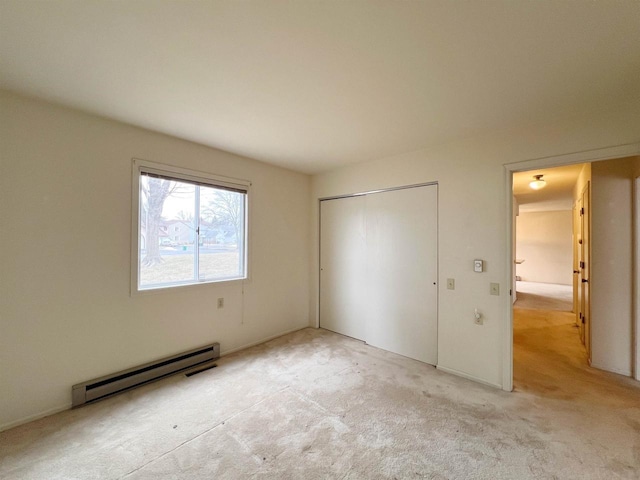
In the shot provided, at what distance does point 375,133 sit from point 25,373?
360 centimetres

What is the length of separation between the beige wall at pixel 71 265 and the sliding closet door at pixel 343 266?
5.79ft

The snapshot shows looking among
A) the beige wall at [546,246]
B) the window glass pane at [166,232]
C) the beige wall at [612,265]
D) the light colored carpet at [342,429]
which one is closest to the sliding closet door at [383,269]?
the light colored carpet at [342,429]

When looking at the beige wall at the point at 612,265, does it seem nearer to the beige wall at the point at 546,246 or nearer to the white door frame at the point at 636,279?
the white door frame at the point at 636,279

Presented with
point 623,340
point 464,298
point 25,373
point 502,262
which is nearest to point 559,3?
point 502,262

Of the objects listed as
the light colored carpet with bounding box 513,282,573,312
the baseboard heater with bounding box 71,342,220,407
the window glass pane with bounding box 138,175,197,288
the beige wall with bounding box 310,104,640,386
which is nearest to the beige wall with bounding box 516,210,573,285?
the light colored carpet with bounding box 513,282,573,312

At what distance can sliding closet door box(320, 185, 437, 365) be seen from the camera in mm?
3025

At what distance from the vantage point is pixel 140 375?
96.8 inches

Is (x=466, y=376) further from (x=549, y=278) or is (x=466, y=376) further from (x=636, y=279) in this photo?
(x=549, y=278)

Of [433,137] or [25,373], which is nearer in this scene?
[25,373]

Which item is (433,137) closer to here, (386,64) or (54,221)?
(386,64)

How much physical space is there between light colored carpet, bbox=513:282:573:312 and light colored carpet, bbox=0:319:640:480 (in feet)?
10.8

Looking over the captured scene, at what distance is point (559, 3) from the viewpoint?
1173 millimetres

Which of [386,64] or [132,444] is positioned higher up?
[386,64]

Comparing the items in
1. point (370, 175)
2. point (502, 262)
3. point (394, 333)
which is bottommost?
point (394, 333)
